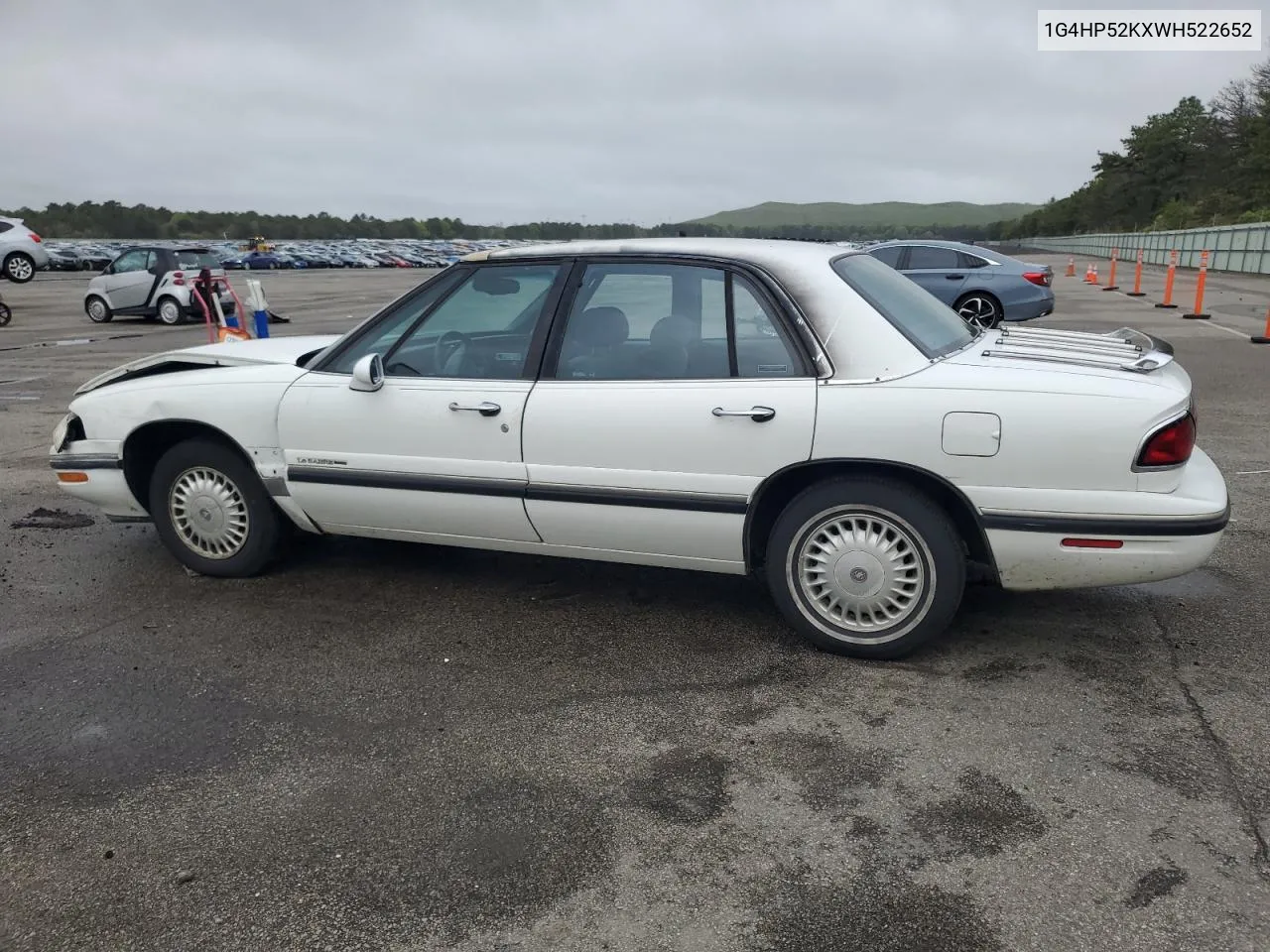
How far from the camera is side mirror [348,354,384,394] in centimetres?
395

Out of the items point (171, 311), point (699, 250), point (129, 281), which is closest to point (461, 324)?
point (699, 250)

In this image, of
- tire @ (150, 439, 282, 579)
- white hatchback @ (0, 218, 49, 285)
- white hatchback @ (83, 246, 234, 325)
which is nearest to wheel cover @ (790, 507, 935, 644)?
tire @ (150, 439, 282, 579)

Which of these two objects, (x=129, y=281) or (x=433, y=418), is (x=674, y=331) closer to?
(x=433, y=418)

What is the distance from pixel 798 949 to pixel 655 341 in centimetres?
230

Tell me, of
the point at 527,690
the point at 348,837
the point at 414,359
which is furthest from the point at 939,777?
the point at 414,359

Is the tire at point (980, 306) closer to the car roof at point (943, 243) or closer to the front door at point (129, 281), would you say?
the car roof at point (943, 243)

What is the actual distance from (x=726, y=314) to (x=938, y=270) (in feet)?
38.3

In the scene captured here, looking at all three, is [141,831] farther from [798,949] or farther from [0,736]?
[798,949]

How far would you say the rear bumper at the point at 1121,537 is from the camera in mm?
3273

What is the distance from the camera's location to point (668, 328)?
151 inches

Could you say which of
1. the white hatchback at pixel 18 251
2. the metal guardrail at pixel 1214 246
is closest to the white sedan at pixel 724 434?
the white hatchback at pixel 18 251

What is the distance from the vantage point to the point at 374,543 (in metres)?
5.20

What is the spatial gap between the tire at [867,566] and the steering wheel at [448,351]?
1523 millimetres

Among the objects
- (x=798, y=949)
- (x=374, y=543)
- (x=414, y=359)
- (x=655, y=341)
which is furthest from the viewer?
(x=374, y=543)
